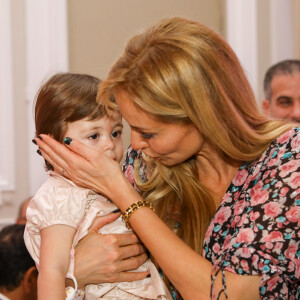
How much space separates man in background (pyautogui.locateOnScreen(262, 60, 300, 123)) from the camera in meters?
3.78

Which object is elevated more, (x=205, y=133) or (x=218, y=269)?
(x=205, y=133)

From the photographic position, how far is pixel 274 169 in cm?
178

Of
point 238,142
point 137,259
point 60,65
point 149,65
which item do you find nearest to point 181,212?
point 137,259

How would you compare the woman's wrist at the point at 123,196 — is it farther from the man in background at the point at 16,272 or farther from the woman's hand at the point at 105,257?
the man in background at the point at 16,272

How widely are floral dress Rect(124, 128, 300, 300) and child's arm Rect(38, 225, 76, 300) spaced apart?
425 millimetres

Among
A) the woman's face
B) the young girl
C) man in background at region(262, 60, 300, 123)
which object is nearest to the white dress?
the young girl

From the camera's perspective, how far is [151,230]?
1.77 meters

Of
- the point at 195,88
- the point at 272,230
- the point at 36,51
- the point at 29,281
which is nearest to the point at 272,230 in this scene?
the point at 272,230

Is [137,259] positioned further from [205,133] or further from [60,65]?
[60,65]

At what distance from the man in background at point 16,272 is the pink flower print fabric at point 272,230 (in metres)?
1.07

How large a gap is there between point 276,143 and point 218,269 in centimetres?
43

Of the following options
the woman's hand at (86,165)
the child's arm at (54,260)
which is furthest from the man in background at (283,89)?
the child's arm at (54,260)

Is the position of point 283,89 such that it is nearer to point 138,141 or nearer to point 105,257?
point 138,141

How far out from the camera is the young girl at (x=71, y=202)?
1.78 metres
